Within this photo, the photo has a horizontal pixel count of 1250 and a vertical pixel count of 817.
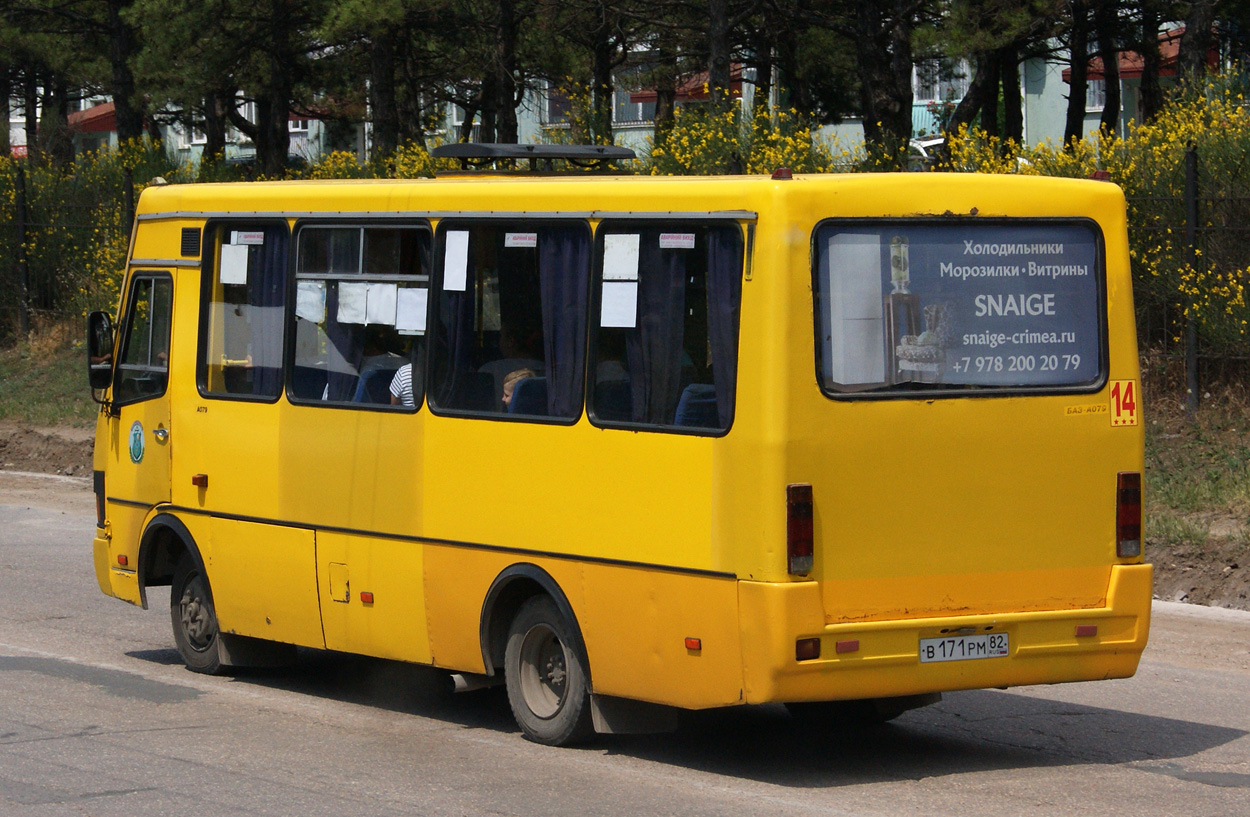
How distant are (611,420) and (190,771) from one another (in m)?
2.29

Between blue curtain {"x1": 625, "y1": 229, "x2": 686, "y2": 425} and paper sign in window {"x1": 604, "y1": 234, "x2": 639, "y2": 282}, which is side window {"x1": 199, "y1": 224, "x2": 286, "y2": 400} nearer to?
paper sign in window {"x1": 604, "y1": 234, "x2": 639, "y2": 282}

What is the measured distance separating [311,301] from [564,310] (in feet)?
6.30

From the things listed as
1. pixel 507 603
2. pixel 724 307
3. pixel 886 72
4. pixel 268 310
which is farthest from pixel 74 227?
pixel 724 307

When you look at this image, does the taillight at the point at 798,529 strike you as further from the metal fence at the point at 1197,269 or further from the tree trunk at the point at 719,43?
the tree trunk at the point at 719,43

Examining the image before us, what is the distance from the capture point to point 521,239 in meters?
8.33

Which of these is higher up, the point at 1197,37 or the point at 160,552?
the point at 1197,37

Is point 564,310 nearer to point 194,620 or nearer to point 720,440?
point 720,440

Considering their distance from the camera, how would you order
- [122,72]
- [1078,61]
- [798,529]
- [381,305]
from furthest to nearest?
[1078,61] → [122,72] → [381,305] → [798,529]

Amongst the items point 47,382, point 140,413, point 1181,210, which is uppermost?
point 1181,210

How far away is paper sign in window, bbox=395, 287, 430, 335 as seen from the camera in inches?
347

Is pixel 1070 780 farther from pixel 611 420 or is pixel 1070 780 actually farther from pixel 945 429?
pixel 611 420

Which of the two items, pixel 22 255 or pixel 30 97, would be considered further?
pixel 30 97

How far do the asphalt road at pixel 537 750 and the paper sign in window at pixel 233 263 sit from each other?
7.31 feet

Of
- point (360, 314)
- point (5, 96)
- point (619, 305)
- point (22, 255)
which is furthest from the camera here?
point (5, 96)
